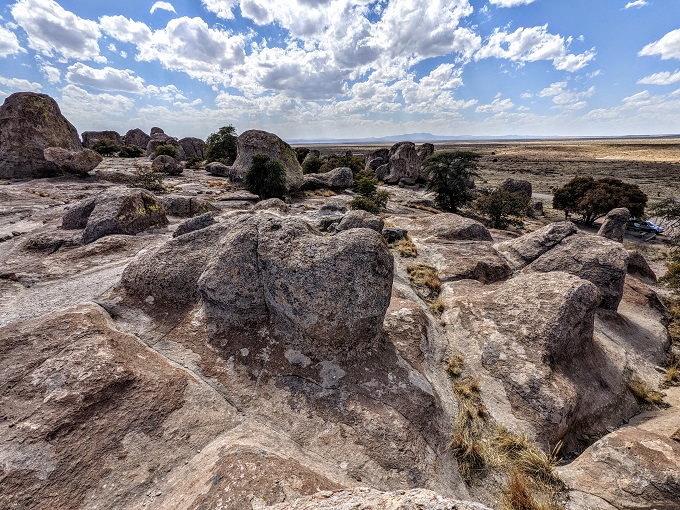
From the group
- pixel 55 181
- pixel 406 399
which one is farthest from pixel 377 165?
pixel 406 399

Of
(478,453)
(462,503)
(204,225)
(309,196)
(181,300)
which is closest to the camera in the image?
(462,503)

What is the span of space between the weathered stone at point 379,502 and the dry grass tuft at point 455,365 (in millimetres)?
6443

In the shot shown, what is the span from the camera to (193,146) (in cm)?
7869

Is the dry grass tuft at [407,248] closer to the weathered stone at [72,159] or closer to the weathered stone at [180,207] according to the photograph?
the weathered stone at [180,207]

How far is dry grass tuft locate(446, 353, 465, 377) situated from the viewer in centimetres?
969

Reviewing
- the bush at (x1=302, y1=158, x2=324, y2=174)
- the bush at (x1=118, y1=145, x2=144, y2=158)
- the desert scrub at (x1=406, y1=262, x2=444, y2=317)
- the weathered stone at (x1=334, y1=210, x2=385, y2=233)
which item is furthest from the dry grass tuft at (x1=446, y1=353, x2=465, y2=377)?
the bush at (x1=118, y1=145, x2=144, y2=158)

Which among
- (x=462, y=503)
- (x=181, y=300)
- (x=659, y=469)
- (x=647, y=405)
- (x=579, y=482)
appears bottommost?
(x=647, y=405)

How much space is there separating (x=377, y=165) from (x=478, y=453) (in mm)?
65165

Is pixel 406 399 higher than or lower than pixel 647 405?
higher

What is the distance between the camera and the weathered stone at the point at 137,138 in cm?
9024

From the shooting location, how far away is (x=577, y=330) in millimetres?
10258

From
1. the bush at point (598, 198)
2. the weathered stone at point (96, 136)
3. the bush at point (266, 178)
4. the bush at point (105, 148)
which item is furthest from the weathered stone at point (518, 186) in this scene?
the weathered stone at point (96, 136)

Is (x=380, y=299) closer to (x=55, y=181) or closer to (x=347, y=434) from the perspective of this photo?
(x=347, y=434)

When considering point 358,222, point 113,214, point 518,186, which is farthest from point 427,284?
point 518,186
